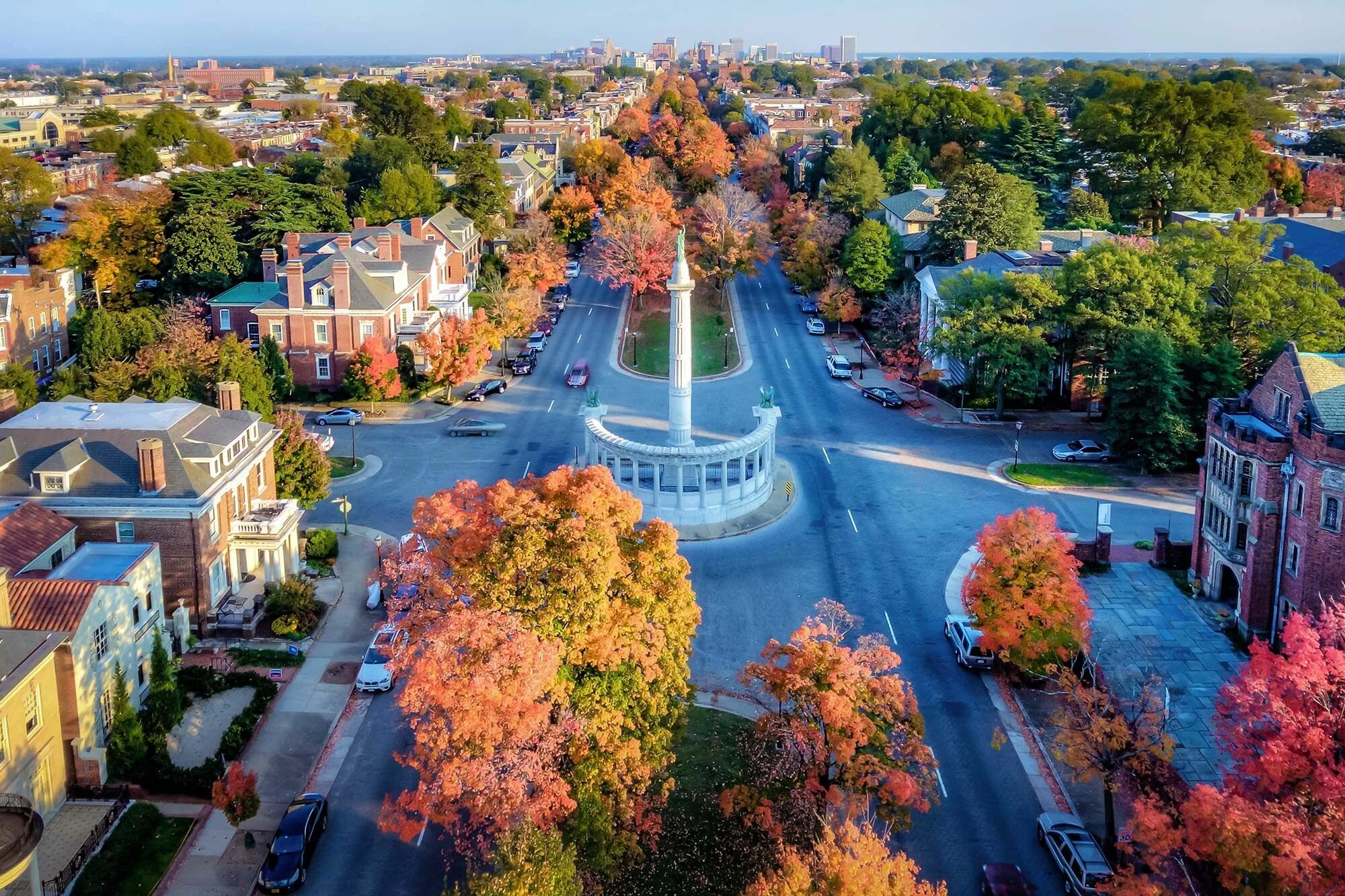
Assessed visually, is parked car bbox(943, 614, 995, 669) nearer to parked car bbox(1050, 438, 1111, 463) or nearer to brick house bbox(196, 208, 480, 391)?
parked car bbox(1050, 438, 1111, 463)

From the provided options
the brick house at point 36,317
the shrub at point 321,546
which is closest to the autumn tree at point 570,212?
the brick house at point 36,317

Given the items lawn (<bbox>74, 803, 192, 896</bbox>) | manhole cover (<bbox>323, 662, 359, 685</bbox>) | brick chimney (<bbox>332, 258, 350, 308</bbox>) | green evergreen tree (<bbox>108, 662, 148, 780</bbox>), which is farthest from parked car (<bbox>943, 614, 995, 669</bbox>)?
brick chimney (<bbox>332, 258, 350, 308</bbox>)

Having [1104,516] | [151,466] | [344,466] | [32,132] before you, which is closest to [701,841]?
[151,466]

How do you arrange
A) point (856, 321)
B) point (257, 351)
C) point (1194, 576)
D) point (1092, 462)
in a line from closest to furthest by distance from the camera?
point (1194, 576) → point (1092, 462) → point (257, 351) → point (856, 321)

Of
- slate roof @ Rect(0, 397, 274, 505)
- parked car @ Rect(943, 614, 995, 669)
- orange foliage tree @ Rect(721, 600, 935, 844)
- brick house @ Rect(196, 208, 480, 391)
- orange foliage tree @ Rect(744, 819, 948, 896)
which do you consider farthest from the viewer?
brick house @ Rect(196, 208, 480, 391)

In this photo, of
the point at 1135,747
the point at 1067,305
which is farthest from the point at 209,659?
the point at 1067,305

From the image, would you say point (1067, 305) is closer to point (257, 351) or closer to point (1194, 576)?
point (1194, 576)
